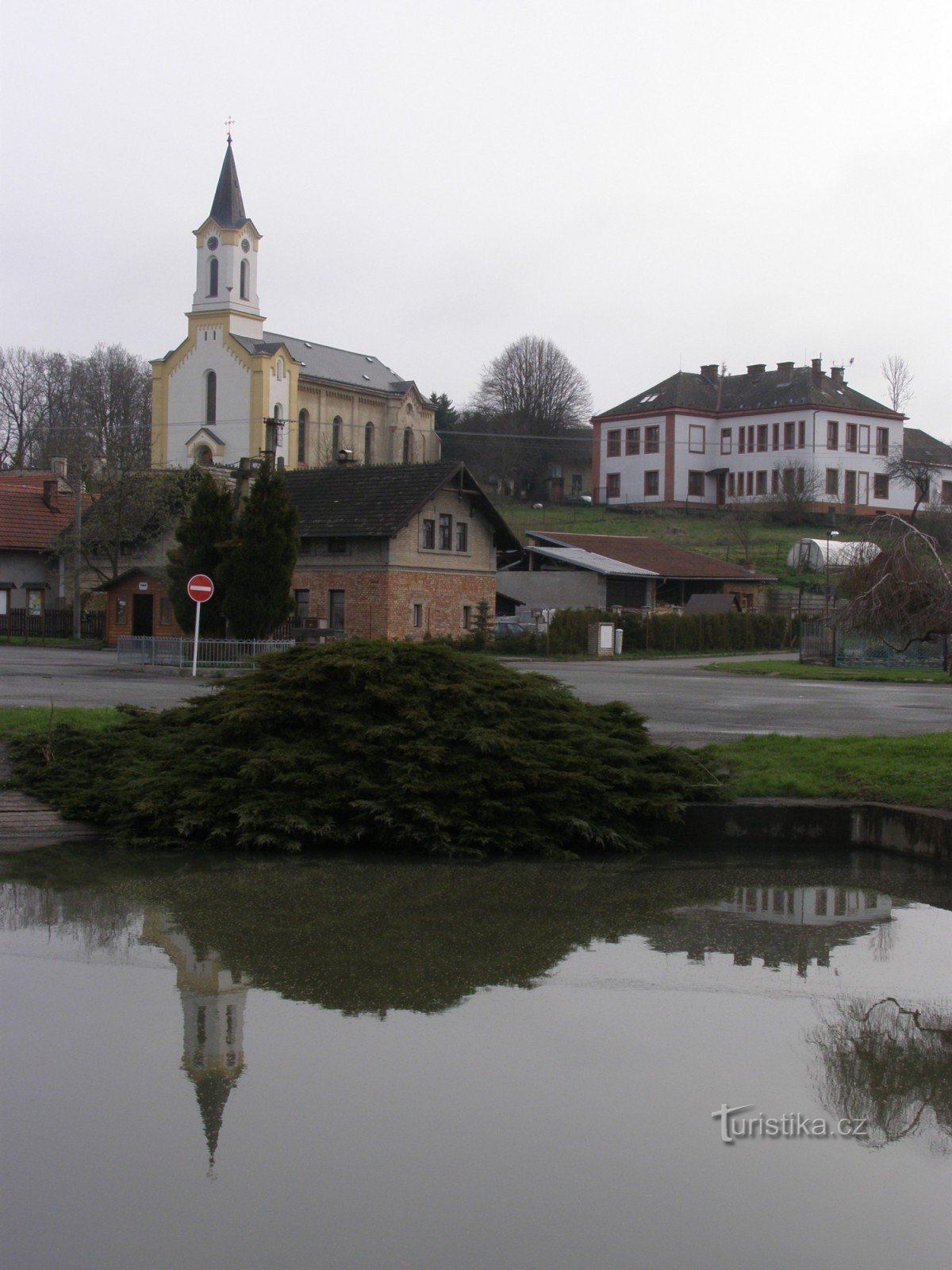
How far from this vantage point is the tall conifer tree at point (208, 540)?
3541 centimetres

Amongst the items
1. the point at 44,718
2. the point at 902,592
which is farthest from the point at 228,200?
the point at 44,718

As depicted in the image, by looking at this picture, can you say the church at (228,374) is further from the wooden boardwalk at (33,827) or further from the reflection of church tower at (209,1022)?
the reflection of church tower at (209,1022)

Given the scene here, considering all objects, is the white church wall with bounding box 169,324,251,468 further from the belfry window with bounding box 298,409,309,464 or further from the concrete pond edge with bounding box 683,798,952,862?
the concrete pond edge with bounding box 683,798,952,862

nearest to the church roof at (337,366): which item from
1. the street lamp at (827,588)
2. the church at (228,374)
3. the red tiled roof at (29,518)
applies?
the church at (228,374)

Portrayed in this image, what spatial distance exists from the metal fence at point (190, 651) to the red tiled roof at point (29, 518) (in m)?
22.4

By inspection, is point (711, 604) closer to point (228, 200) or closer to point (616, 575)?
point (616, 575)

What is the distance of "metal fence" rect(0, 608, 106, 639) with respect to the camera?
54.4 metres

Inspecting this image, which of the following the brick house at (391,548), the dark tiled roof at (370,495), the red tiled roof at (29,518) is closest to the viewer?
the brick house at (391,548)

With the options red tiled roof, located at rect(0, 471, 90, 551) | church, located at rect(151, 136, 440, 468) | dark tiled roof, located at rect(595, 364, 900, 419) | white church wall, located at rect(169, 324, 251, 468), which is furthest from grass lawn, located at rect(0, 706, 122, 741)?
dark tiled roof, located at rect(595, 364, 900, 419)

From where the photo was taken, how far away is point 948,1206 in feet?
16.8

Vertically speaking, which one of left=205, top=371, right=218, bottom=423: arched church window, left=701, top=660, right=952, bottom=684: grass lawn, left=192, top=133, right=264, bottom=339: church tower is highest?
left=192, top=133, right=264, bottom=339: church tower

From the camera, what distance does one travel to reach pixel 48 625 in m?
54.9

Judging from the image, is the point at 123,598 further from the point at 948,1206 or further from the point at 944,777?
the point at 948,1206

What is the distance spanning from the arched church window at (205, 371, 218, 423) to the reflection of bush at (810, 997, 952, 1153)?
81.4m
